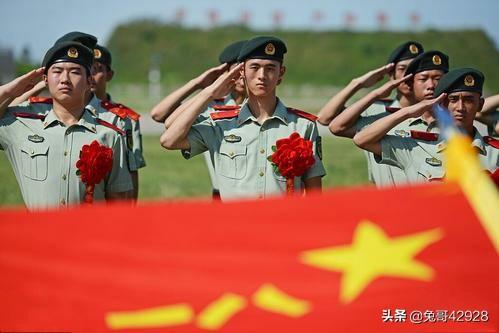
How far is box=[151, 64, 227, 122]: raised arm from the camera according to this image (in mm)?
6375

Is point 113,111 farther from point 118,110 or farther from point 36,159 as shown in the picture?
point 36,159

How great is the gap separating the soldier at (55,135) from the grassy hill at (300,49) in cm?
5290

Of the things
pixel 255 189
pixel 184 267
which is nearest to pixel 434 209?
pixel 184 267

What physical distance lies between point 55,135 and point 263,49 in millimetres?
1317

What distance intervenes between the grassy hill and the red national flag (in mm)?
54693

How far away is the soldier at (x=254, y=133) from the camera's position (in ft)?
18.3

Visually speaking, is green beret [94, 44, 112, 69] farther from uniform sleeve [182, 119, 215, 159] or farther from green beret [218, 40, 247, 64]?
uniform sleeve [182, 119, 215, 159]

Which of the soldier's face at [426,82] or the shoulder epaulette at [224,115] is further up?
the soldier's face at [426,82]

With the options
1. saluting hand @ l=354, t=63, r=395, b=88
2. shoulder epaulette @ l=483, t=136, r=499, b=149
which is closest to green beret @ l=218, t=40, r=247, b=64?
saluting hand @ l=354, t=63, r=395, b=88

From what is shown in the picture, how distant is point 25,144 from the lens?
5.61 metres

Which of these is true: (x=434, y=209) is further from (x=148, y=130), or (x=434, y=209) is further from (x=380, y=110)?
(x=148, y=130)

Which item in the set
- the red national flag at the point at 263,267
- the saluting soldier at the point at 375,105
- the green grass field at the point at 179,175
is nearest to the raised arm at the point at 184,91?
the saluting soldier at the point at 375,105

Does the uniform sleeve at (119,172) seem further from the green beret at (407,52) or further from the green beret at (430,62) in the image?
the green beret at (407,52)

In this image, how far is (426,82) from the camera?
20.7 ft
